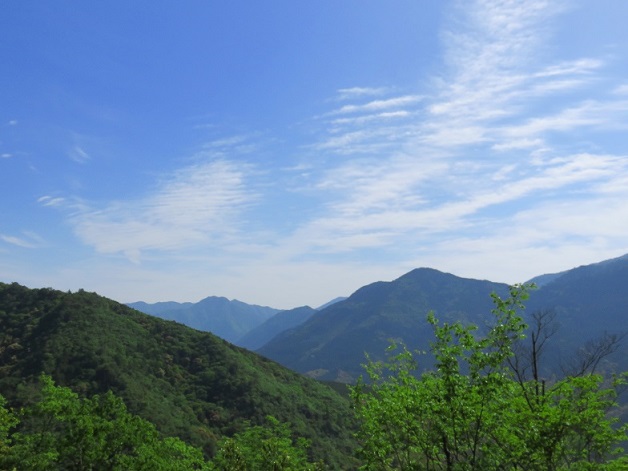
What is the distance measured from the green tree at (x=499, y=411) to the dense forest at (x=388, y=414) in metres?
0.06

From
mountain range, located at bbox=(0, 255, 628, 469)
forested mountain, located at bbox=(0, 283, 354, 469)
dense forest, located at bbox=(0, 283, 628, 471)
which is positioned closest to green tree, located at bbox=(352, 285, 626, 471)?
dense forest, located at bbox=(0, 283, 628, 471)

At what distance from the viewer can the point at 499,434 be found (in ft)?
60.7

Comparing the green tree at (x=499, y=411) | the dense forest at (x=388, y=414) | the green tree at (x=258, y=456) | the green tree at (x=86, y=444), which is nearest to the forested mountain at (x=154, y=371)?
the dense forest at (x=388, y=414)

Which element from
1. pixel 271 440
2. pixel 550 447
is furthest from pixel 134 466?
pixel 550 447

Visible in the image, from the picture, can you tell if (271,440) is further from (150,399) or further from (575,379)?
(150,399)

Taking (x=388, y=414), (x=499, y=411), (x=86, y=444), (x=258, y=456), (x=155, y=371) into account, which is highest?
(x=499, y=411)

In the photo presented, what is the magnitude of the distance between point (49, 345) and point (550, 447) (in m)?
125

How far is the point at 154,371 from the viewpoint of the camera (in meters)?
127

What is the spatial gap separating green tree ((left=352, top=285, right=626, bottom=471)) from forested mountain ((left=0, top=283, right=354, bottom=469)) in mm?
78362

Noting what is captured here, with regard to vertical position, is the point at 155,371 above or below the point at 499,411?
below

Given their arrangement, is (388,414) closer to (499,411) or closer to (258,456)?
(499,411)


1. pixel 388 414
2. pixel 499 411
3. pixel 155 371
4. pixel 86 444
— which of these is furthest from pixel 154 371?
pixel 499 411

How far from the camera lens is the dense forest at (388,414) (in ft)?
58.5

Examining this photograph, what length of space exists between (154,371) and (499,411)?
123 meters
